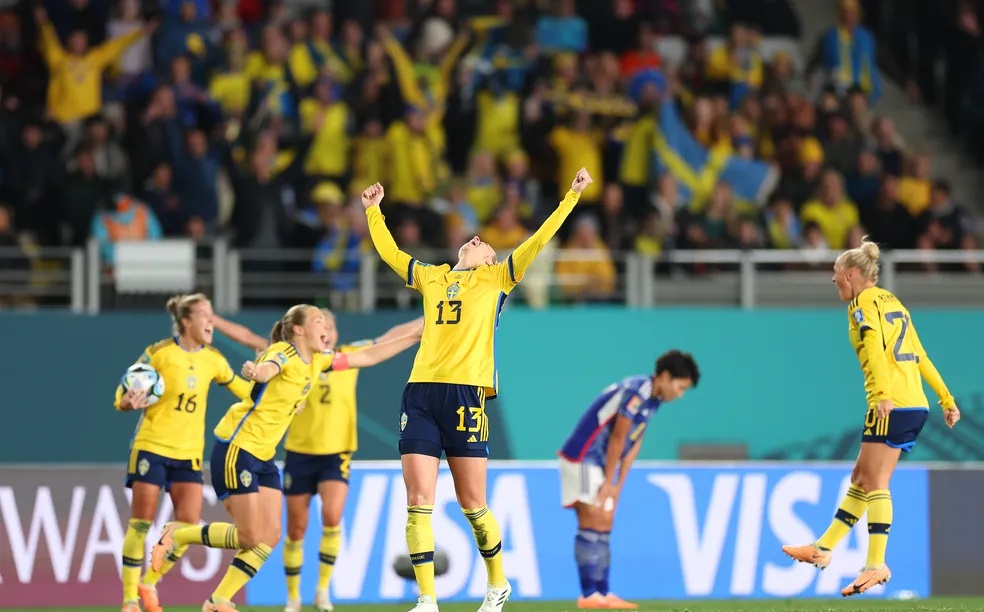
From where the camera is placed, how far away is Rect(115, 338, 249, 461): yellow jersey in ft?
37.6

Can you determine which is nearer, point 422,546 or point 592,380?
point 422,546

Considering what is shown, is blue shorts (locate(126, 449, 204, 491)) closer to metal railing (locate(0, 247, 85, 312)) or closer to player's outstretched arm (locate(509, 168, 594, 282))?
player's outstretched arm (locate(509, 168, 594, 282))

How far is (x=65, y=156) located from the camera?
17.2 meters

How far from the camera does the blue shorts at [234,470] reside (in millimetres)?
10828

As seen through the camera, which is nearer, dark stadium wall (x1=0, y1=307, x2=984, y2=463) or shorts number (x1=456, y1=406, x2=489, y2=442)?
shorts number (x1=456, y1=406, x2=489, y2=442)

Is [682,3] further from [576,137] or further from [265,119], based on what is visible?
[265,119]

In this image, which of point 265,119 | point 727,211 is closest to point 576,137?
point 727,211

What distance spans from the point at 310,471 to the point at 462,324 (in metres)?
3.02

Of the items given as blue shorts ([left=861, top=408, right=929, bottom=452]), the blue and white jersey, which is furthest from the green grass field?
blue shorts ([left=861, top=408, right=929, bottom=452])

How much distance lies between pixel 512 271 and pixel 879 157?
10.6 meters

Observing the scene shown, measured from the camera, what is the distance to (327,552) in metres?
12.2

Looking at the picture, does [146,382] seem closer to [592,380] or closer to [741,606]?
[741,606]

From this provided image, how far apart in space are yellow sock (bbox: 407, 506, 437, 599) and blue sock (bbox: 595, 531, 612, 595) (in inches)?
122

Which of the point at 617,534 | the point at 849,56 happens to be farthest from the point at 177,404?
the point at 849,56
